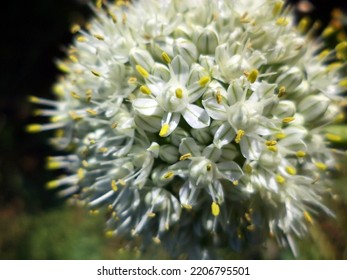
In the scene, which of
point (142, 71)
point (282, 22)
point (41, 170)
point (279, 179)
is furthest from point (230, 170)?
point (41, 170)

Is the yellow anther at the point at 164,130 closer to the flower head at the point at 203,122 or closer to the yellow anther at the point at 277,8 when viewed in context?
the flower head at the point at 203,122

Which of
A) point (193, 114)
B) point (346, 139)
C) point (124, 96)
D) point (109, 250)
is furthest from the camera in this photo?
point (109, 250)

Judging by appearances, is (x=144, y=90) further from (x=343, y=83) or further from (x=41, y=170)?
(x=41, y=170)

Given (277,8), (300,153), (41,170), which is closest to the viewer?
(300,153)

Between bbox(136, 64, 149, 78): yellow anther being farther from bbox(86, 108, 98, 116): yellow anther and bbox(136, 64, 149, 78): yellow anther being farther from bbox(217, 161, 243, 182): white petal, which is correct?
bbox(217, 161, 243, 182): white petal

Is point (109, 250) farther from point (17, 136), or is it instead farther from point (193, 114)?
point (193, 114)

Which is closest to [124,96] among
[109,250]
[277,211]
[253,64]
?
[253,64]

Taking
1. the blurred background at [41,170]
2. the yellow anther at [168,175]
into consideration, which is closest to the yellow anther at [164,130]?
the yellow anther at [168,175]
